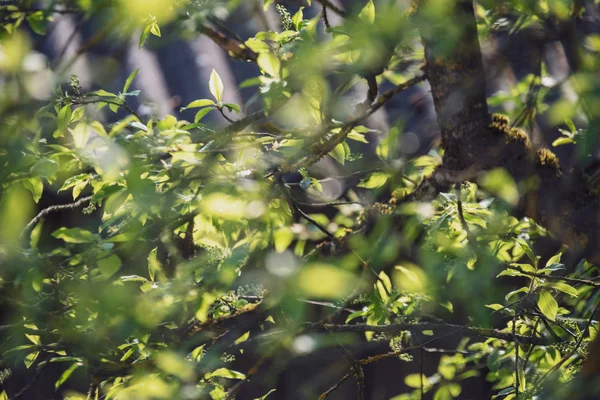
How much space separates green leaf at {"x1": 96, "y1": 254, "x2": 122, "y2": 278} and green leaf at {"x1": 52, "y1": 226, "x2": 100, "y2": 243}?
0.23 feet

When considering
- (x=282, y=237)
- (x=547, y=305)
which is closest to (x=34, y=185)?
(x=282, y=237)

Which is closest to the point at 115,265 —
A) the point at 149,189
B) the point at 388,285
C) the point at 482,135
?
the point at 149,189

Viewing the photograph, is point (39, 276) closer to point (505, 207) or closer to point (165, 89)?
point (505, 207)

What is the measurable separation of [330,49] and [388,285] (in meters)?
0.68

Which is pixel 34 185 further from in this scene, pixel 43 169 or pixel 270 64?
pixel 270 64

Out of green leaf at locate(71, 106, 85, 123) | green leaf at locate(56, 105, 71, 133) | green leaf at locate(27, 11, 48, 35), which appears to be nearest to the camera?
green leaf at locate(27, 11, 48, 35)

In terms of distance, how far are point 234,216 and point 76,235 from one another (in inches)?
13.6

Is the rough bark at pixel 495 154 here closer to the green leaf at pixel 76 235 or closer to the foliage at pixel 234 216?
the foliage at pixel 234 216

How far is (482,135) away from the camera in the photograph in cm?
132

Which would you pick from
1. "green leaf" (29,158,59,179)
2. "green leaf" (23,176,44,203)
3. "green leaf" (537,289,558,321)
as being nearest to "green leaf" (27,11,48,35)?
"green leaf" (29,158,59,179)

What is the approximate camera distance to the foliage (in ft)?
2.35

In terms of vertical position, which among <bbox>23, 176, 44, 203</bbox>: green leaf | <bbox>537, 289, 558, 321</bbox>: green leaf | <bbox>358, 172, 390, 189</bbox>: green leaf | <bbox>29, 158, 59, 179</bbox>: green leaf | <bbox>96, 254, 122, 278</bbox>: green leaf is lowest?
<bbox>537, 289, 558, 321</bbox>: green leaf

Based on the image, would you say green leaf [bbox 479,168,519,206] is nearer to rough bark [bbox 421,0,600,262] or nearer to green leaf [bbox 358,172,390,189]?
rough bark [bbox 421,0,600,262]

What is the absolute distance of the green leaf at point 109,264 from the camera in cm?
96
